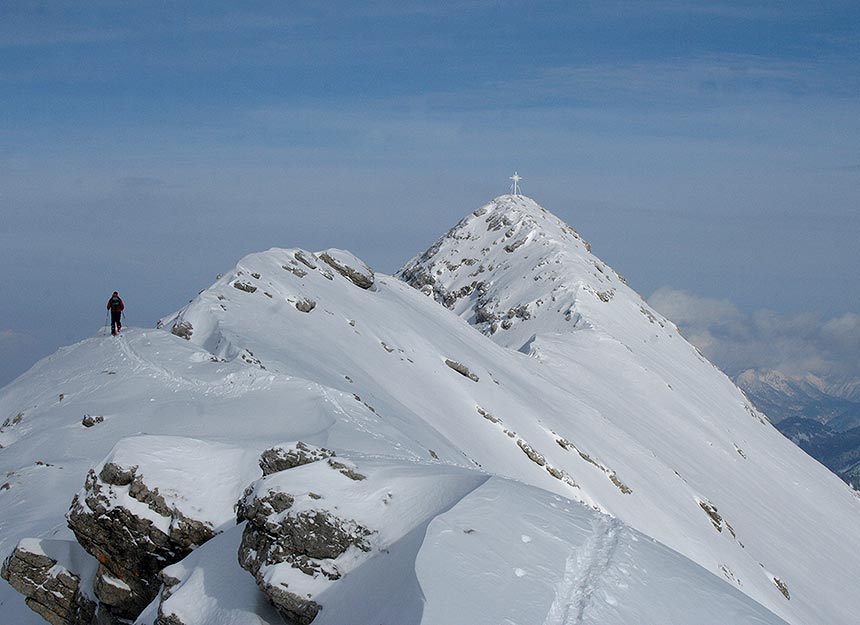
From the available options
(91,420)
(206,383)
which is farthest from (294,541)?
(206,383)

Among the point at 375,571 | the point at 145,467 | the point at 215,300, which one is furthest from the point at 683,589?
the point at 215,300

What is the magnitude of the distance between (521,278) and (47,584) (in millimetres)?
66418

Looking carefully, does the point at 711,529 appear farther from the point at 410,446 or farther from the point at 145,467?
the point at 145,467

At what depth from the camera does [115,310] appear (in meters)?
36.0

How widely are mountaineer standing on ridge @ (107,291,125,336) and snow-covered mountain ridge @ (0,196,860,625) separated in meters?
1.59

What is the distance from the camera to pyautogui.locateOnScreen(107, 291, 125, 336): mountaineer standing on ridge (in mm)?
35781

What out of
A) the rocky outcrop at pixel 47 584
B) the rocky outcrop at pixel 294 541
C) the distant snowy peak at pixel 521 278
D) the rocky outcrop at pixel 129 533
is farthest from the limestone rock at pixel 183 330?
the distant snowy peak at pixel 521 278

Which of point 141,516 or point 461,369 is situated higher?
point 141,516

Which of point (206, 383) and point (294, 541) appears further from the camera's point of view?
point (206, 383)

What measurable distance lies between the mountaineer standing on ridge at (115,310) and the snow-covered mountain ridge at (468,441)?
1.59 m

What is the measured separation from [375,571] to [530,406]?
3585 centimetres

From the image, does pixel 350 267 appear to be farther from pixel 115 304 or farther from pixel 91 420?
pixel 91 420

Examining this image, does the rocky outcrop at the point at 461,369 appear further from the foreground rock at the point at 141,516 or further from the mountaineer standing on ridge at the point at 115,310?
the foreground rock at the point at 141,516

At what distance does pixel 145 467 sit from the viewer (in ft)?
54.6
